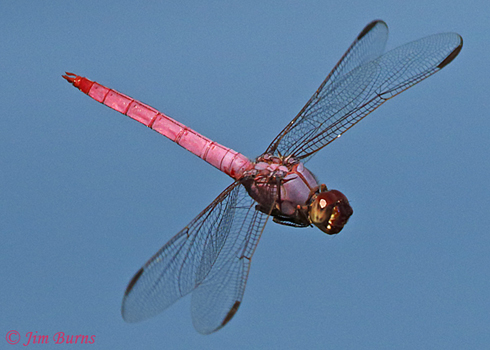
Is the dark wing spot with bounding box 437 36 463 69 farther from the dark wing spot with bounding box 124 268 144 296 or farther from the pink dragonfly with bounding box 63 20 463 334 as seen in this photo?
the dark wing spot with bounding box 124 268 144 296

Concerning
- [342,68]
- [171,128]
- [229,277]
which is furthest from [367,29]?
[229,277]

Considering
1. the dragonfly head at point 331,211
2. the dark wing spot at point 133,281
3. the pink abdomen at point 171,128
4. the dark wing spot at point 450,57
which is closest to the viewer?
the dark wing spot at point 133,281

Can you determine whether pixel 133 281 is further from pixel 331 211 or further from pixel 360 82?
pixel 360 82

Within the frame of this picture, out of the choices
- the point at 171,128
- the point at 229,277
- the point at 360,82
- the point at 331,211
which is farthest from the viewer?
the point at 171,128

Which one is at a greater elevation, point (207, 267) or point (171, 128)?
point (171, 128)

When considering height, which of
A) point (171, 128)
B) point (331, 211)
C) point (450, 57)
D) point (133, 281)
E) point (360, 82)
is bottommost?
point (133, 281)

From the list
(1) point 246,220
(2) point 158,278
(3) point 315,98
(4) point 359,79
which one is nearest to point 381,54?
(4) point 359,79

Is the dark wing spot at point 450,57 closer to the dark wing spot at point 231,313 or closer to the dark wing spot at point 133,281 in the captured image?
the dark wing spot at point 231,313

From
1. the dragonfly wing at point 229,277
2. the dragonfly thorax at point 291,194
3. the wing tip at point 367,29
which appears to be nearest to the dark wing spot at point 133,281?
the dragonfly wing at point 229,277
